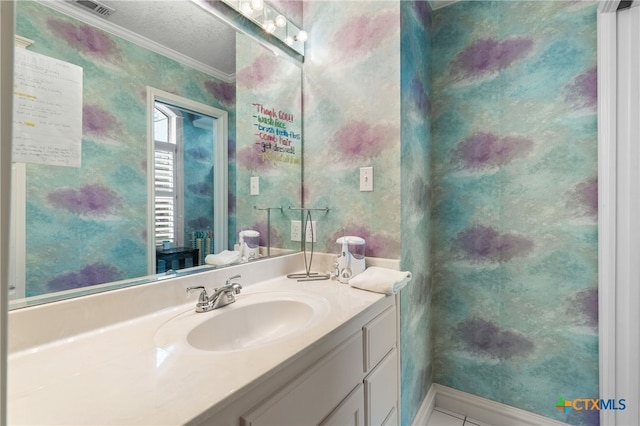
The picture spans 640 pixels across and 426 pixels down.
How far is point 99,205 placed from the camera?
86cm

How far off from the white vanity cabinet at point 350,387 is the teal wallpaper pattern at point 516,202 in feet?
2.38

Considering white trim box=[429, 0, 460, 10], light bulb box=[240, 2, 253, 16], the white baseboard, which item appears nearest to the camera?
light bulb box=[240, 2, 253, 16]

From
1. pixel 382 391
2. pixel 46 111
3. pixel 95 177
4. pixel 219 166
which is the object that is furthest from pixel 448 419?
pixel 46 111

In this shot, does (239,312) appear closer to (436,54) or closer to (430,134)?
(430,134)

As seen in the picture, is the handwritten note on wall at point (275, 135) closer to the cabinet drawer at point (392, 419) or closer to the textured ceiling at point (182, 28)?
the textured ceiling at point (182, 28)

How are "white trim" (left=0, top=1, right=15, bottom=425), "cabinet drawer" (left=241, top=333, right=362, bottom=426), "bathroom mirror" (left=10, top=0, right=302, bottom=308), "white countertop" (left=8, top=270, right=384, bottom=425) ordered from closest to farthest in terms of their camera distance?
"white trim" (left=0, top=1, right=15, bottom=425), "white countertop" (left=8, top=270, right=384, bottom=425), "cabinet drawer" (left=241, top=333, right=362, bottom=426), "bathroom mirror" (left=10, top=0, right=302, bottom=308)

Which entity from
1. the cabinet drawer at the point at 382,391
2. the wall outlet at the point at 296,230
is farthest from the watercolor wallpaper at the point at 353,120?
the cabinet drawer at the point at 382,391

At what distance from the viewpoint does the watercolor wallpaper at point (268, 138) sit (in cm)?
134

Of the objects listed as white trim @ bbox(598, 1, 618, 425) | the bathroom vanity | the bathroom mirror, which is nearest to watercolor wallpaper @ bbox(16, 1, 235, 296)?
the bathroom mirror

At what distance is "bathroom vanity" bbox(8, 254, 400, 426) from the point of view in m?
0.51

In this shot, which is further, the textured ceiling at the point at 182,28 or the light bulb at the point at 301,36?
the light bulb at the point at 301,36

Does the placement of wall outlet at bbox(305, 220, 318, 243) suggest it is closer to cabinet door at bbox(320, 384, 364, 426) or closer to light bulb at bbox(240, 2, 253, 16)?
cabinet door at bbox(320, 384, 364, 426)

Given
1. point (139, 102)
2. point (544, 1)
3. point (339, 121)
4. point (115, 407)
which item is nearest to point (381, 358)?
point (115, 407)

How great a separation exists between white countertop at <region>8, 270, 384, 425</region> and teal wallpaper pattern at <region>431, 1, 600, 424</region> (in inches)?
48.6
